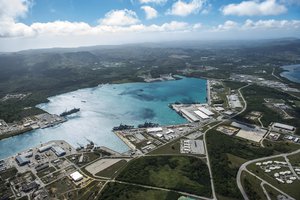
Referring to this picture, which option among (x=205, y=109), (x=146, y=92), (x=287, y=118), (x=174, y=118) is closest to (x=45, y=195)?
(x=174, y=118)

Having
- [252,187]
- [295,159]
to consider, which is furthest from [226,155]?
[295,159]

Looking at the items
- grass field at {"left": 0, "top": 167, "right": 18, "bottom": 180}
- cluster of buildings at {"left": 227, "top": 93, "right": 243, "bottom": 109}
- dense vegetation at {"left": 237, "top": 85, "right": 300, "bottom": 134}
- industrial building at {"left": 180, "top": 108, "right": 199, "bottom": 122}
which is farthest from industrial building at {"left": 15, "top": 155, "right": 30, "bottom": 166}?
cluster of buildings at {"left": 227, "top": 93, "right": 243, "bottom": 109}

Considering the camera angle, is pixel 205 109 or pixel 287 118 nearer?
pixel 287 118

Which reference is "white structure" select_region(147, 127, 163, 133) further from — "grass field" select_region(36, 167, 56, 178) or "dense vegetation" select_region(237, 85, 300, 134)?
"grass field" select_region(36, 167, 56, 178)

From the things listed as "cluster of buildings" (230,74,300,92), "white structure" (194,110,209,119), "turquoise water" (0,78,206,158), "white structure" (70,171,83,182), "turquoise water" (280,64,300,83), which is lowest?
"turquoise water" (280,64,300,83)

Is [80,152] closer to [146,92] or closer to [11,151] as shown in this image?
[11,151]

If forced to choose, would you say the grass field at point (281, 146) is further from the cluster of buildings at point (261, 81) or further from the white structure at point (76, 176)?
the cluster of buildings at point (261, 81)
